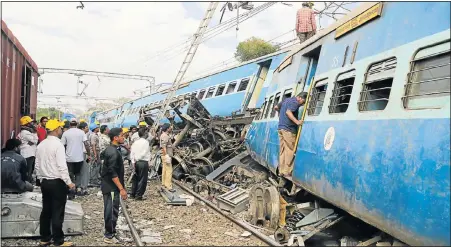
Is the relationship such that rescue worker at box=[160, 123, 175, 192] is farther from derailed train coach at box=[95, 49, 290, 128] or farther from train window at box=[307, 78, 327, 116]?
train window at box=[307, 78, 327, 116]

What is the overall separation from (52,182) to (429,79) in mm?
4516

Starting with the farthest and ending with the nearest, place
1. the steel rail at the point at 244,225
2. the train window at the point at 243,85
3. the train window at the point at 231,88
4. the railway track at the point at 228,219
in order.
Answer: the train window at the point at 231,88 < the train window at the point at 243,85 < the railway track at the point at 228,219 < the steel rail at the point at 244,225

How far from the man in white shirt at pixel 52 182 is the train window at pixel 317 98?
11.4 feet

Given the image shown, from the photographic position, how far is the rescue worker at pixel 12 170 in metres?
6.38

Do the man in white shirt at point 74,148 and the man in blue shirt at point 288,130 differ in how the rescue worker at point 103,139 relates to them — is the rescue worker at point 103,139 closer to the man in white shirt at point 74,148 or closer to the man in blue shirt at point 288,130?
the man in white shirt at point 74,148

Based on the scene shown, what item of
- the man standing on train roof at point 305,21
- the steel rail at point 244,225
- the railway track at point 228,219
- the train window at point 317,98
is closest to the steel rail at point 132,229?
the railway track at point 228,219

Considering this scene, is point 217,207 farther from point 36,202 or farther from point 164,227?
point 36,202

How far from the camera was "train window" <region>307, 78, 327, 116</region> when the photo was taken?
20.9 ft

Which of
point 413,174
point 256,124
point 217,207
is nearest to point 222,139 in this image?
point 256,124

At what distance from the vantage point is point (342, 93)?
18.7ft

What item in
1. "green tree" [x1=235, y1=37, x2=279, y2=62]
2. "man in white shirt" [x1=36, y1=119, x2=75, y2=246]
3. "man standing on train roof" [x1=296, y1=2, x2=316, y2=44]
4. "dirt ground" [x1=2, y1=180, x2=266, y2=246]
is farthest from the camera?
"green tree" [x1=235, y1=37, x2=279, y2=62]

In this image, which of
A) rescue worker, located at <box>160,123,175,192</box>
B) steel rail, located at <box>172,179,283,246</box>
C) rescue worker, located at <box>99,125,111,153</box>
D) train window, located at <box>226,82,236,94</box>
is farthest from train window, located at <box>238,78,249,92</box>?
steel rail, located at <box>172,179,283,246</box>

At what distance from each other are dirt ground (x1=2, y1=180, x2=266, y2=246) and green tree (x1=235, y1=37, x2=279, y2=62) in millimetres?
36873

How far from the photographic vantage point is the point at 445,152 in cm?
326
